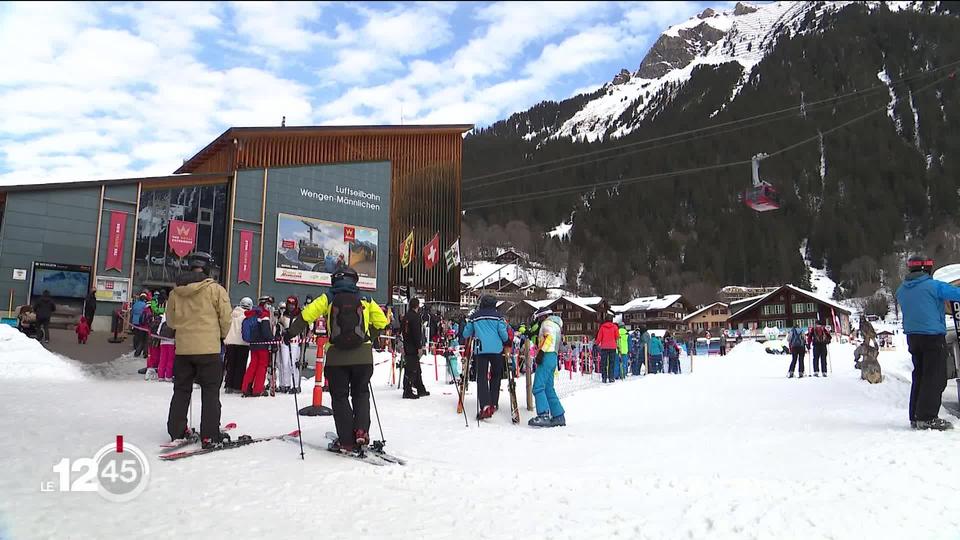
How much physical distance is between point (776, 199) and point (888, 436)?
14.2 m

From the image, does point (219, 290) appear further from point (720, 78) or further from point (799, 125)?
point (720, 78)

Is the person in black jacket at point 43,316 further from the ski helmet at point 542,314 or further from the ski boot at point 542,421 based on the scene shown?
the ski boot at point 542,421

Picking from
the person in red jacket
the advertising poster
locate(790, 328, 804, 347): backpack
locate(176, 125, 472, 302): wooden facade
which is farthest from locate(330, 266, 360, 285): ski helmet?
locate(176, 125, 472, 302): wooden facade

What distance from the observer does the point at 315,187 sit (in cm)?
3050

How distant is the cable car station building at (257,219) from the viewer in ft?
73.9

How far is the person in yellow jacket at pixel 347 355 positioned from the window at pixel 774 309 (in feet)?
276

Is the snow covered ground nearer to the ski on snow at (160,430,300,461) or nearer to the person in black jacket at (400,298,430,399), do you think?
the ski on snow at (160,430,300,461)

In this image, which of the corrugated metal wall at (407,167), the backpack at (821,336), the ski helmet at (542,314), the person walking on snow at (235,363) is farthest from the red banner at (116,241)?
the backpack at (821,336)

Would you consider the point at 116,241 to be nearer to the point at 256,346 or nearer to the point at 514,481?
the point at 256,346

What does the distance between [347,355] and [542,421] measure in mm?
3281

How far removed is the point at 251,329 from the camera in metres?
10.2

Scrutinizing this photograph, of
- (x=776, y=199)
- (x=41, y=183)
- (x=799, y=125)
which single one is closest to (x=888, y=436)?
(x=776, y=199)

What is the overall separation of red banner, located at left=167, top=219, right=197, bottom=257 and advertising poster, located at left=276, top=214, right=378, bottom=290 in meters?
3.90

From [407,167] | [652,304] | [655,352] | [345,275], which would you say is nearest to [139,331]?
[345,275]
